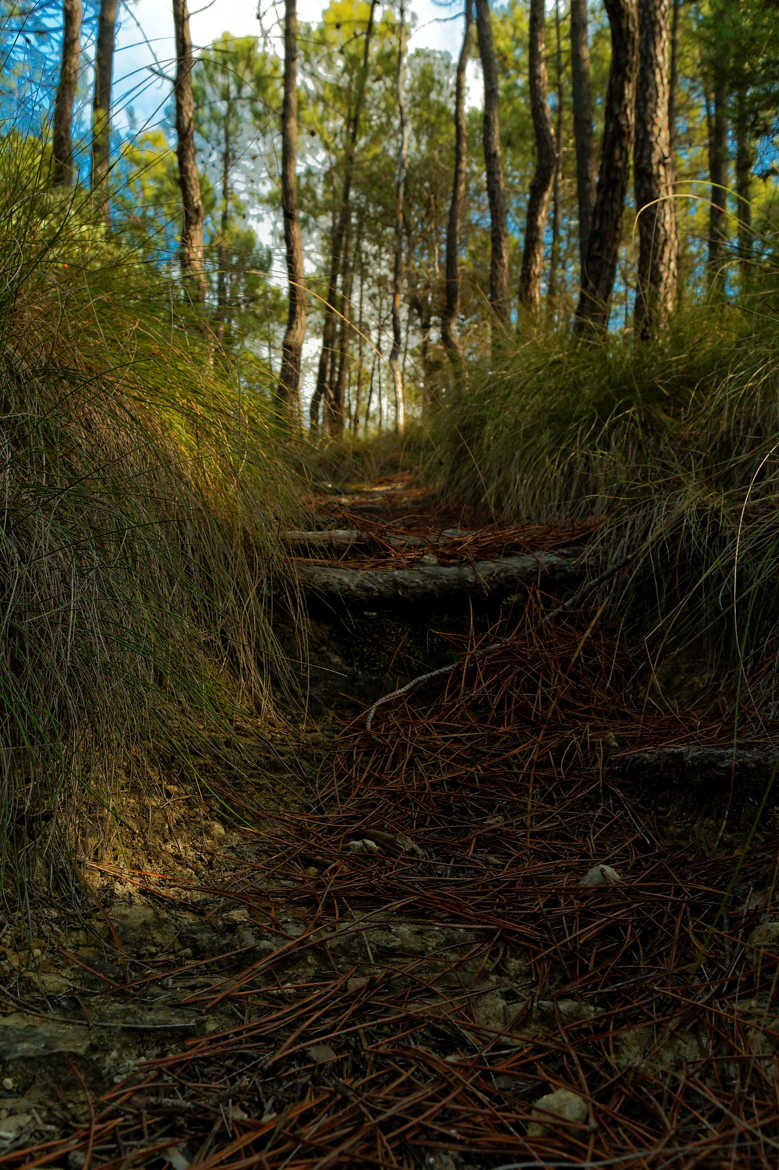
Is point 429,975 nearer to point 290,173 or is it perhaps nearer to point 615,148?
point 615,148

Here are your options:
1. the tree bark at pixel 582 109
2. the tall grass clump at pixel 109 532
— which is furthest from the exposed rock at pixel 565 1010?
the tree bark at pixel 582 109

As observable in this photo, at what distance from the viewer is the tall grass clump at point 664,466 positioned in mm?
1979

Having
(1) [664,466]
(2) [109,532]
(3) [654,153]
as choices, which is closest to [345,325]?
(3) [654,153]

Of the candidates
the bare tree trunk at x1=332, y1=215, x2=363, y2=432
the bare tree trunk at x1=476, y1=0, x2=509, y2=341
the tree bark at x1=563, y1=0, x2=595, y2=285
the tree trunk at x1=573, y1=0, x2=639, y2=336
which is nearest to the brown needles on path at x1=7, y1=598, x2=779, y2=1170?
the tree trunk at x1=573, y1=0, x2=639, y2=336

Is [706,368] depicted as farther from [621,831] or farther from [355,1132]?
[355,1132]

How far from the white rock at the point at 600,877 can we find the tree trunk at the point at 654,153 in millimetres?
3366

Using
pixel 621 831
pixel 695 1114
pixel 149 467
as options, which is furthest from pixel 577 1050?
pixel 149 467

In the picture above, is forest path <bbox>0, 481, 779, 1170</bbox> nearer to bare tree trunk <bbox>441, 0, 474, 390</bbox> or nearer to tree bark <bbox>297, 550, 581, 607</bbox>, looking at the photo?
tree bark <bbox>297, 550, 581, 607</bbox>

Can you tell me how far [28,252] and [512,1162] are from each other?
6.83ft

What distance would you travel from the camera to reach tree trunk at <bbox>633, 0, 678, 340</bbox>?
396cm

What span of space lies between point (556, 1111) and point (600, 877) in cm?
54

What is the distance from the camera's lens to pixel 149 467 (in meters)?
1.80

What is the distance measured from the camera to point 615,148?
4.39 m

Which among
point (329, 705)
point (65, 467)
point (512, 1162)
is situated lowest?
point (512, 1162)
